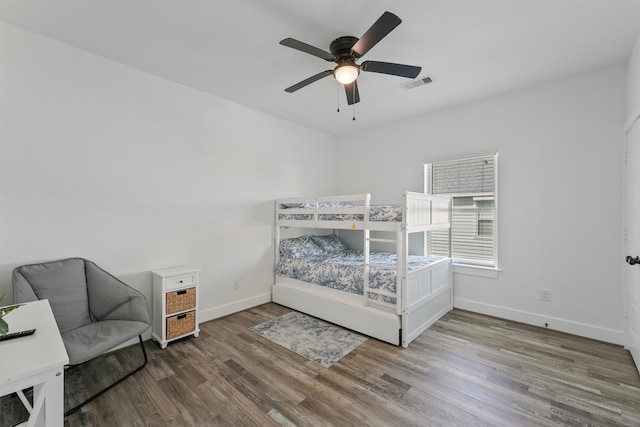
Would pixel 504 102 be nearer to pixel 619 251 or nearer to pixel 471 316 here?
pixel 619 251

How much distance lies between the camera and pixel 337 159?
5.02 m

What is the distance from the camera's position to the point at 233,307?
348 centimetres

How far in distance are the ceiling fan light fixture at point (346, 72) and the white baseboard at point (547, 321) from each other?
2.99 meters

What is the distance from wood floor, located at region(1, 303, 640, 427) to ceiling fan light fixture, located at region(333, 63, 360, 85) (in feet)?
7.60

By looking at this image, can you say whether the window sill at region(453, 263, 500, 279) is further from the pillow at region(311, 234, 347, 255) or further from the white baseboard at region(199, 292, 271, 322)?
the white baseboard at region(199, 292, 271, 322)

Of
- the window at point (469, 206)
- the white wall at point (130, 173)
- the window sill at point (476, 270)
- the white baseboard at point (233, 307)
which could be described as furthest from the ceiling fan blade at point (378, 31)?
the white baseboard at point (233, 307)

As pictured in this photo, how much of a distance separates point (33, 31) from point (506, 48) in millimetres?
3807

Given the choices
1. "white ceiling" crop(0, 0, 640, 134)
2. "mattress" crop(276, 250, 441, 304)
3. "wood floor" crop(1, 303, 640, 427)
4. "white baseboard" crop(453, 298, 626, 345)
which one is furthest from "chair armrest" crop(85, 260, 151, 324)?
"white baseboard" crop(453, 298, 626, 345)

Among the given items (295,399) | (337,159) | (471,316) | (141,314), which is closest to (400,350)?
(295,399)

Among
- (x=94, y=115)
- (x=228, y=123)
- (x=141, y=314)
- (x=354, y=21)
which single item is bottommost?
(x=141, y=314)

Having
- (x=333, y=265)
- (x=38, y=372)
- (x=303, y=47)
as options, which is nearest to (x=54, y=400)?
(x=38, y=372)

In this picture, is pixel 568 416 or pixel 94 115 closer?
pixel 568 416

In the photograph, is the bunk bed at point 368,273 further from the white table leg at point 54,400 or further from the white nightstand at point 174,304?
the white table leg at point 54,400

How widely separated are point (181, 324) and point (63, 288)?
3.21ft
